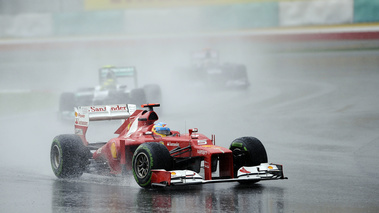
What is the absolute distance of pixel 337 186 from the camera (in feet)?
35.4

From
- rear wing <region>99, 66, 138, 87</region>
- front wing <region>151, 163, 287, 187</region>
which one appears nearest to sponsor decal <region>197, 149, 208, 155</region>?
front wing <region>151, 163, 287, 187</region>

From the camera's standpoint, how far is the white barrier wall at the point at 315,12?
3850cm

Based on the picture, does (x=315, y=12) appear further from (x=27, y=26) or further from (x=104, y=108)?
(x=104, y=108)

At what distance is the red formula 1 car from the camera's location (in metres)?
10.3

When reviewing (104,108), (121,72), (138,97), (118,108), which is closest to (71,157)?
(104,108)

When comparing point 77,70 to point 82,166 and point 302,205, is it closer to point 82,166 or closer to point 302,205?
point 82,166

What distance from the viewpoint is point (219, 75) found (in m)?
29.4

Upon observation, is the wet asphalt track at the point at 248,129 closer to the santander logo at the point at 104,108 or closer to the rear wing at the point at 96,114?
the rear wing at the point at 96,114

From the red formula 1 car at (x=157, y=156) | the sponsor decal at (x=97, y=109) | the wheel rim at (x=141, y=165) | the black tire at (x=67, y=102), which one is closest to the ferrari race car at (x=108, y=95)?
the black tire at (x=67, y=102)

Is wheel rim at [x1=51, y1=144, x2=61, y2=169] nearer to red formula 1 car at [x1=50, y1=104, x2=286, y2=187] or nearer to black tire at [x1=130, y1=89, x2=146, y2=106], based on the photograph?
red formula 1 car at [x1=50, y1=104, x2=286, y2=187]

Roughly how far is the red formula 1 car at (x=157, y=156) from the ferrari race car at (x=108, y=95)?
818 centimetres

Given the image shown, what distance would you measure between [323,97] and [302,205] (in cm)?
1548

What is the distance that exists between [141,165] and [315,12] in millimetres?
30407

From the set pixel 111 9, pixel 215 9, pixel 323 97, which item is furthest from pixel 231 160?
pixel 111 9
